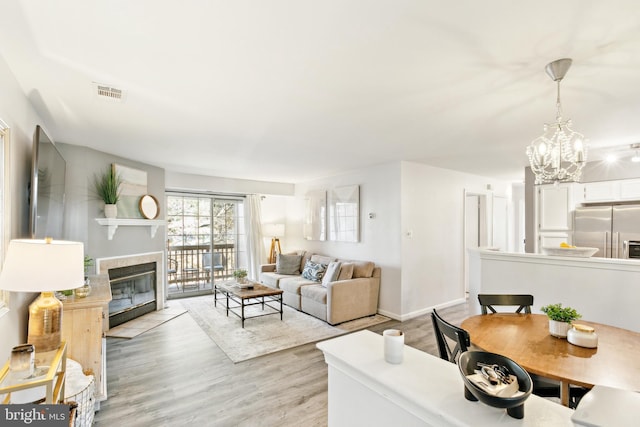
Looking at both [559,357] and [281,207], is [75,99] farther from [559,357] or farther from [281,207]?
[281,207]

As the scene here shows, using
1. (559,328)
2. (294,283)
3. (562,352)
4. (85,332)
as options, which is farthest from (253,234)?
(562,352)

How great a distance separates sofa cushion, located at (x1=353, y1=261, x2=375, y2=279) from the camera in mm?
4898

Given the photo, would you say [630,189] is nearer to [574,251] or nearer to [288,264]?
[574,251]

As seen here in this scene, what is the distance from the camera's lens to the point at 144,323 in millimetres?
4469

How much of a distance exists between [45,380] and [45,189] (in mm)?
1685

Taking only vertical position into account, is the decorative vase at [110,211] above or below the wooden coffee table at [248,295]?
above

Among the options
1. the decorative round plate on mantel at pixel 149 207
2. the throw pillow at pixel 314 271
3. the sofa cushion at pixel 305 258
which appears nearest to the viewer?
the decorative round plate on mantel at pixel 149 207

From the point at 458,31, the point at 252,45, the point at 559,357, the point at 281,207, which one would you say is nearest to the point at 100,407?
the point at 252,45

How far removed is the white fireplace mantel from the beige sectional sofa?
2239 mm

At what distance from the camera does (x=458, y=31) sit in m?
1.55

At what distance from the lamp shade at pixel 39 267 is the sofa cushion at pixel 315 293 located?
123 inches

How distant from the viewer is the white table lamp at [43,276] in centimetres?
168

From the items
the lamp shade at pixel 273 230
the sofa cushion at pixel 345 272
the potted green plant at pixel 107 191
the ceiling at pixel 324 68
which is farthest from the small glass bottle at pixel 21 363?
the lamp shade at pixel 273 230

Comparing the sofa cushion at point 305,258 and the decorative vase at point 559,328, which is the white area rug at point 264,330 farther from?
the decorative vase at point 559,328
